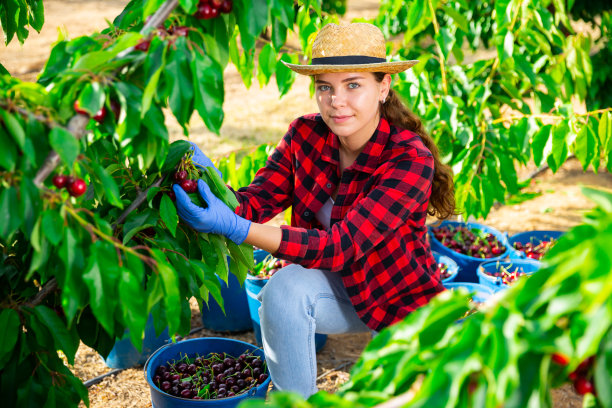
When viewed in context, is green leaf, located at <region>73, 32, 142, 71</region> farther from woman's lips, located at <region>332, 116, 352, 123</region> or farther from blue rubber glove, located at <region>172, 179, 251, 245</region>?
woman's lips, located at <region>332, 116, 352, 123</region>

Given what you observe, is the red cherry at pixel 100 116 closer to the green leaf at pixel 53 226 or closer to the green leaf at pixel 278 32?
the green leaf at pixel 53 226

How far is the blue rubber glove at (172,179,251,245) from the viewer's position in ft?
5.51

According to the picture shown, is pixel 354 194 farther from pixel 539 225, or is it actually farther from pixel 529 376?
pixel 539 225

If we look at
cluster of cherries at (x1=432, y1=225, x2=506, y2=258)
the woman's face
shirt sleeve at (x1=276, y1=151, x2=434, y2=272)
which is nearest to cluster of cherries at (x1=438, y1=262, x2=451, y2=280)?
cluster of cherries at (x1=432, y1=225, x2=506, y2=258)

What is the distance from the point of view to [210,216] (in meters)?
1.71

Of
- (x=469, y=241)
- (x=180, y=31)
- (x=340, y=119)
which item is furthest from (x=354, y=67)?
(x=469, y=241)

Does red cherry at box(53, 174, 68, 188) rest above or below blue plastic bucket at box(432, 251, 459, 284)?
above

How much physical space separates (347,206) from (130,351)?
124 centimetres

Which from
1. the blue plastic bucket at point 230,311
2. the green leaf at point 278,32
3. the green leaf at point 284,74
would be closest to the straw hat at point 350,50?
the green leaf at point 284,74

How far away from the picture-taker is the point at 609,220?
84 cm

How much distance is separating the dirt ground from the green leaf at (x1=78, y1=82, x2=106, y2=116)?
1.96ft

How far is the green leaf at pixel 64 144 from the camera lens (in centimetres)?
113

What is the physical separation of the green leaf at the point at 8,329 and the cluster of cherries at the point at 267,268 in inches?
61.4

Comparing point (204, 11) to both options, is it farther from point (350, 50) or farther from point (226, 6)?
point (350, 50)
